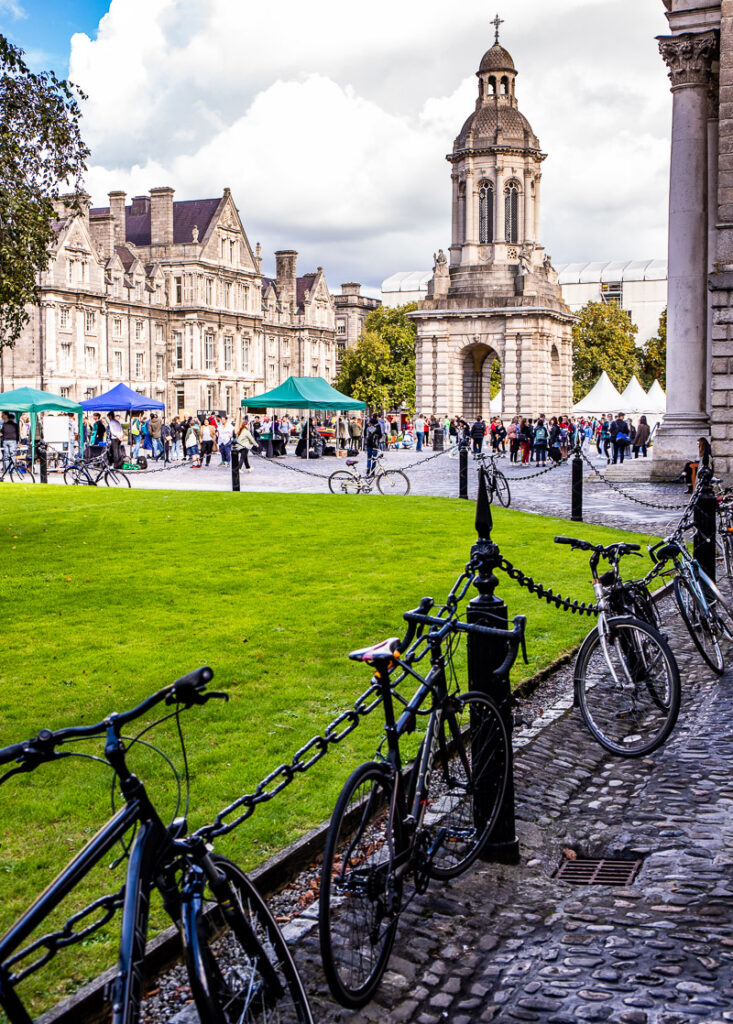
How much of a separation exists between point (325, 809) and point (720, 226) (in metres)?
21.3

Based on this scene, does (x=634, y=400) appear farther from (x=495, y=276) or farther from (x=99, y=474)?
(x=99, y=474)

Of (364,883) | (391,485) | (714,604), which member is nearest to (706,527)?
(714,604)

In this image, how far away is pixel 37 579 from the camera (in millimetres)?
11789

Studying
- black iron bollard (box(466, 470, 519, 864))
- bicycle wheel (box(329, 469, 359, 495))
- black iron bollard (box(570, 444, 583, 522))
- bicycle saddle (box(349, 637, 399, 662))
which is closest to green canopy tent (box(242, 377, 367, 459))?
bicycle wheel (box(329, 469, 359, 495))

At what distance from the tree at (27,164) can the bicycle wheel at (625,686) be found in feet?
34.1

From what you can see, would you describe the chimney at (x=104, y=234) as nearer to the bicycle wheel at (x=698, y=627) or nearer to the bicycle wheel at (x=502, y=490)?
the bicycle wheel at (x=502, y=490)

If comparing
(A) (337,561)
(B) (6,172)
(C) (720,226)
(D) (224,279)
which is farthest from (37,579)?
(D) (224,279)

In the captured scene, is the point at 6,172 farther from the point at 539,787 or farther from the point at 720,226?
the point at 720,226

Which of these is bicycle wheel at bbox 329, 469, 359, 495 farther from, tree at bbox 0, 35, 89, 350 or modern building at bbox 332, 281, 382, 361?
modern building at bbox 332, 281, 382, 361

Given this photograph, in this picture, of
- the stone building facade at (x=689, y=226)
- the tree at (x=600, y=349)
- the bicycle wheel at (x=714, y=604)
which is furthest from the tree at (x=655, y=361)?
the bicycle wheel at (x=714, y=604)

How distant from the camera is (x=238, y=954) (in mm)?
3398

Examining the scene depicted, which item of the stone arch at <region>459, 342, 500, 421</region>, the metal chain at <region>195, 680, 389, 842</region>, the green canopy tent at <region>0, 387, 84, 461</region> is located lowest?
the metal chain at <region>195, 680, 389, 842</region>

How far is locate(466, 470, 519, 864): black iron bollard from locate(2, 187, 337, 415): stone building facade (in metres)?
63.4

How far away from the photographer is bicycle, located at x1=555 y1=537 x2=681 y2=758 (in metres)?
7.07
